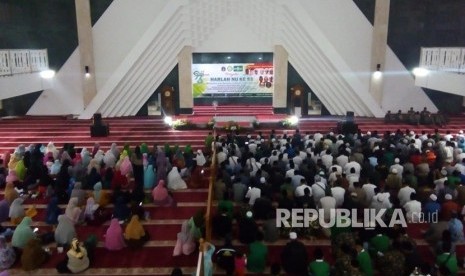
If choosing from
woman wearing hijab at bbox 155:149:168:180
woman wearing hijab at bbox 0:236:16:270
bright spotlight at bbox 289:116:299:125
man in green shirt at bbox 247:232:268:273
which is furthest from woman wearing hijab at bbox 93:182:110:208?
bright spotlight at bbox 289:116:299:125

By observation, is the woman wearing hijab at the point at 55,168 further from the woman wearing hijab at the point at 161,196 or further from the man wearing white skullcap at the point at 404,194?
the man wearing white skullcap at the point at 404,194

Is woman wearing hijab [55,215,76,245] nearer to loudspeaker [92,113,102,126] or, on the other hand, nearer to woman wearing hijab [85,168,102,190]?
woman wearing hijab [85,168,102,190]

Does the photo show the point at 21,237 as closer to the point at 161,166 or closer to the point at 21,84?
the point at 161,166

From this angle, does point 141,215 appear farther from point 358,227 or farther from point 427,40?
point 427,40

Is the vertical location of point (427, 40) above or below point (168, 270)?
above

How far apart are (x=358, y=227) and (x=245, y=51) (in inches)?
372

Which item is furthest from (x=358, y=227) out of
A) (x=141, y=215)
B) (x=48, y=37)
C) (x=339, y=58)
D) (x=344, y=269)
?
(x=48, y=37)

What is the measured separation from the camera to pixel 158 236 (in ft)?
20.7

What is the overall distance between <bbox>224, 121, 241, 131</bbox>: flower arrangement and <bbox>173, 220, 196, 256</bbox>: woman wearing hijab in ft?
20.9

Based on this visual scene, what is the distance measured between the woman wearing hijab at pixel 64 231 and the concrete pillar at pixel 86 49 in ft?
30.0

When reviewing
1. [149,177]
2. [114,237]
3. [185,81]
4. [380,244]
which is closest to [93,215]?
[114,237]

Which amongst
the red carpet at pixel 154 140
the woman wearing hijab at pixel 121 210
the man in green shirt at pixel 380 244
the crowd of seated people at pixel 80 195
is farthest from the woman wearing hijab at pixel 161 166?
the man in green shirt at pixel 380 244

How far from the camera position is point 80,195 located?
6.77 metres

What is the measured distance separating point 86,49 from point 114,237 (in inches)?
385
